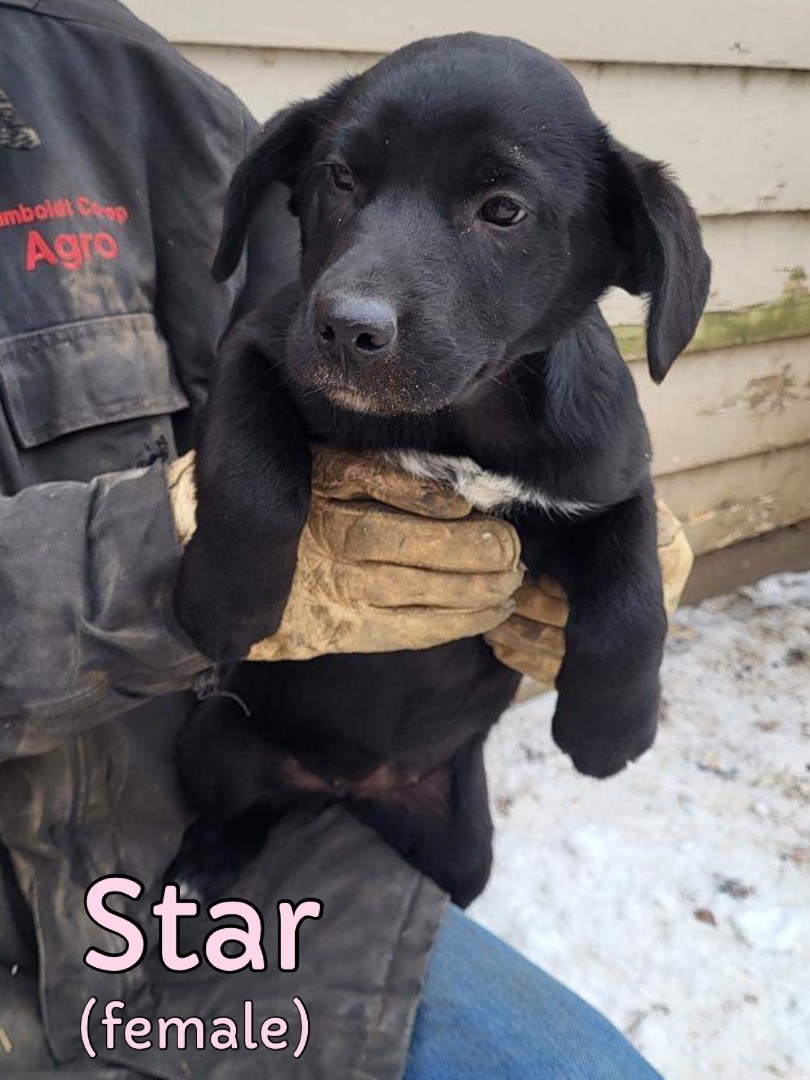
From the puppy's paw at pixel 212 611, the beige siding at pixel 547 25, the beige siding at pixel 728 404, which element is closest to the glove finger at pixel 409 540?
the puppy's paw at pixel 212 611

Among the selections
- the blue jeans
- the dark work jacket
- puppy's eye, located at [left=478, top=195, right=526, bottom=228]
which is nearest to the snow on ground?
the blue jeans

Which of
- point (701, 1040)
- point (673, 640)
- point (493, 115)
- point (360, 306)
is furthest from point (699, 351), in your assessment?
point (360, 306)

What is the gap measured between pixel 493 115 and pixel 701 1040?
5.68 feet

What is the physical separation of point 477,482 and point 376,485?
0.15 meters

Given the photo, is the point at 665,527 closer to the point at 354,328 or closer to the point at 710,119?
the point at 354,328

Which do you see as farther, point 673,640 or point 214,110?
point 673,640

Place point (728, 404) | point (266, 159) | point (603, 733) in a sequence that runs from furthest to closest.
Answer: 1. point (728, 404)
2. point (603, 733)
3. point (266, 159)

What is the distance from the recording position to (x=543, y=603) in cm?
161

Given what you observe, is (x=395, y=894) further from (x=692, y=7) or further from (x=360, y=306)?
(x=692, y=7)

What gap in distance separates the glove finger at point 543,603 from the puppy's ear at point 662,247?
1.37 feet

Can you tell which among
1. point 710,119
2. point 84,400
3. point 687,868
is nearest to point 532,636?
point 84,400

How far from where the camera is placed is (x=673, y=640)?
333cm

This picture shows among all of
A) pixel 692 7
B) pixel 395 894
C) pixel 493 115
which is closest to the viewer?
pixel 493 115

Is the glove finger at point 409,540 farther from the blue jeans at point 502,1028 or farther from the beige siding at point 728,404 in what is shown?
the beige siding at point 728,404
